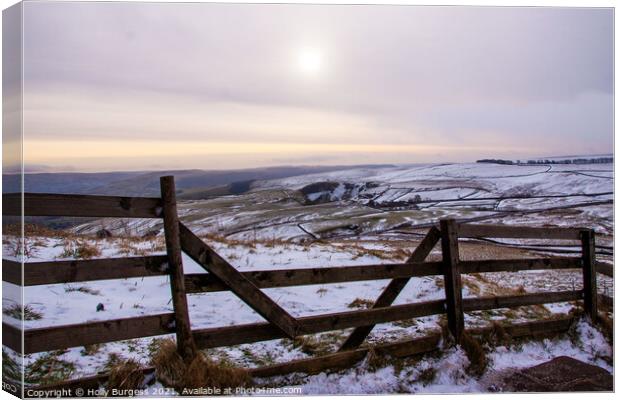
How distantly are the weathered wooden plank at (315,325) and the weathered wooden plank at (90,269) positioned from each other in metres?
0.70

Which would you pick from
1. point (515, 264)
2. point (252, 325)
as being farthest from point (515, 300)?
point (252, 325)

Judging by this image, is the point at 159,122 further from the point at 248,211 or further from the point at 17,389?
the point at 17,389

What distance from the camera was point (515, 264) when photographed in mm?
6262

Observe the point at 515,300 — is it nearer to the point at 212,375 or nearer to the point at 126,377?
the point at 212,375

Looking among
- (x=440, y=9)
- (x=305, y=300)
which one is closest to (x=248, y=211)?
(x=305, y=300)

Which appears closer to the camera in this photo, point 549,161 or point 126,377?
point 126,377

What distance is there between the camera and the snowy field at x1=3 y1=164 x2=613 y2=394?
17.5ft

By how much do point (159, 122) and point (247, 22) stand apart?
156 centimetres

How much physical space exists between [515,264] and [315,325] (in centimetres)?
278

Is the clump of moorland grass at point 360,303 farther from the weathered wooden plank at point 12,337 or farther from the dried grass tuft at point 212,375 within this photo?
the weathered wooden plank at point 12,337

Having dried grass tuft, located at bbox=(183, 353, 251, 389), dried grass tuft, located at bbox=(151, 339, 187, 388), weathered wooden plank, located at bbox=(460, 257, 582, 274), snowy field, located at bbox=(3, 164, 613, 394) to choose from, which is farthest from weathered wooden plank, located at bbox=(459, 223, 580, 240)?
dried grass tuft, located at bbox=(151, 339, 187, 388)

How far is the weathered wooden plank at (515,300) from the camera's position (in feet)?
19.4

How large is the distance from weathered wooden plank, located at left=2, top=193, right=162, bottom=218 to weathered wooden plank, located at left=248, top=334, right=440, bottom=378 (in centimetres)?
176

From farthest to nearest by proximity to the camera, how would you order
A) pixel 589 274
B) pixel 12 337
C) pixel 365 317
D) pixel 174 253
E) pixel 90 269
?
pixel 589 274 → pixel 365 317 → pixel 12 337 → pixel 174 253 → pixel 90 269
